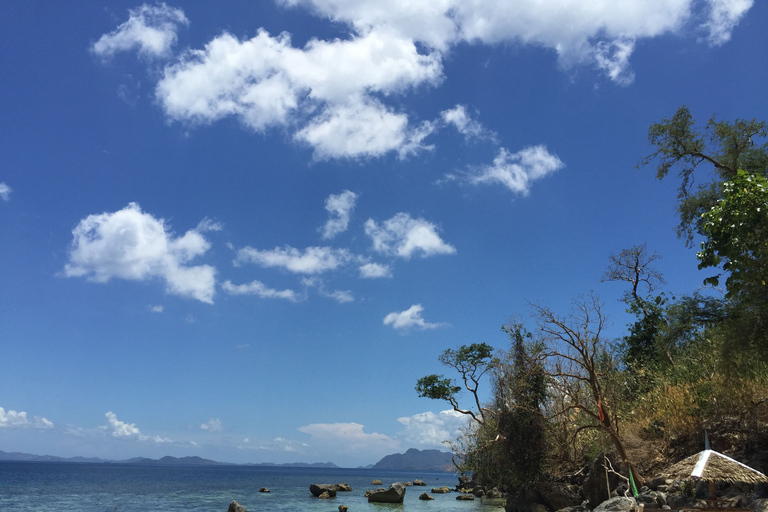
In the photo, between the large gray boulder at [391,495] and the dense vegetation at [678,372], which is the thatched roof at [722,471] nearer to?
the dense vegetation at [678,372]

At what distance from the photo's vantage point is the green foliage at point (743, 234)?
1109cm

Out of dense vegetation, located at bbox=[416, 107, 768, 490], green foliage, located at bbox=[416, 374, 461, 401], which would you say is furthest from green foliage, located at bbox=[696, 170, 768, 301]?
green foliage, located at bbox=[416, 374, 461, 401]

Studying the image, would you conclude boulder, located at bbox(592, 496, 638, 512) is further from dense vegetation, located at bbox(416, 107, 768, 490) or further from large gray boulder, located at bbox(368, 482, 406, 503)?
large gray boulder, located at bbox(368, 482, 406, 503)

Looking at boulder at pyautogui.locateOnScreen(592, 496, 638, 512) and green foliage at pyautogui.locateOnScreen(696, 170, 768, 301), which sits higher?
green foliage at pyautogui.locateOnScreen(696, 170, 768, 301)

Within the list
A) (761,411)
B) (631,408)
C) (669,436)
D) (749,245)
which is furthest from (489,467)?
(749,245)

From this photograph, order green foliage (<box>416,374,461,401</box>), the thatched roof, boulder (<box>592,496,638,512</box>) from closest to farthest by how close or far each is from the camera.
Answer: the thatched roof, boulder (<box>592,496,638,512</box>), green foliage (<box>416,374,461,401</box>)

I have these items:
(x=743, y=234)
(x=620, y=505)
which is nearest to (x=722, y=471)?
(x=620, y=505)

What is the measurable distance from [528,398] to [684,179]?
12.8 meters

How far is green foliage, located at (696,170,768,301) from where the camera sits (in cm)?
1109

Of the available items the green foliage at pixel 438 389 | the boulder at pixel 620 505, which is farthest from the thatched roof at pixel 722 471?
the green foliage at pixel 438 389

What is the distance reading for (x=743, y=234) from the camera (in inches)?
441

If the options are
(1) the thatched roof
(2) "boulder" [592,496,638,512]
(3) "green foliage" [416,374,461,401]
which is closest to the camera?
(1) the thatched roof

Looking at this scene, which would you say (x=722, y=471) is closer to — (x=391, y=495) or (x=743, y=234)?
(x=743, y=234)

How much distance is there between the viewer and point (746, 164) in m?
17.7
